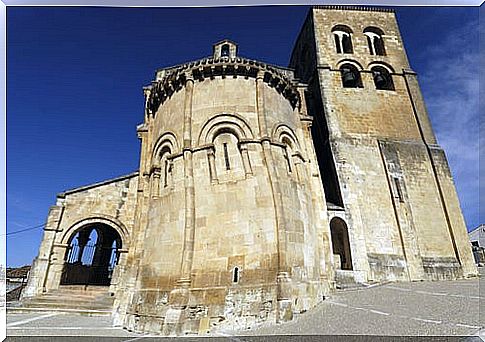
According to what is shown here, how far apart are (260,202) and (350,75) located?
14.8 meters

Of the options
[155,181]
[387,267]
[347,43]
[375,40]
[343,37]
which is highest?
[343,37]

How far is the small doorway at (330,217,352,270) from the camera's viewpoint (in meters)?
13.7

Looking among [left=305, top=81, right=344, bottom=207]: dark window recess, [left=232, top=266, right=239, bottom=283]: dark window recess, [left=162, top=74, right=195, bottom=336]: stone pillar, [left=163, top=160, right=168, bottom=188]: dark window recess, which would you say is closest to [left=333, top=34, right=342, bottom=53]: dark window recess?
[left=305, top=81, right=344, bottom=207]: dark window recess

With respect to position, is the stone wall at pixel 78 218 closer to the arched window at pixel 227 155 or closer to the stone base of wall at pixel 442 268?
the arched window at pixel 227 155

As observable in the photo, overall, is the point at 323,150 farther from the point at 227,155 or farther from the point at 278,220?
the point at 278,220

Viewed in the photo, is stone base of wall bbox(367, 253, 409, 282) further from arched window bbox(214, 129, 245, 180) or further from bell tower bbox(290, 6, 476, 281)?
arched window bbox(214, 129, 245, 180)

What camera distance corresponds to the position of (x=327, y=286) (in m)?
10.3

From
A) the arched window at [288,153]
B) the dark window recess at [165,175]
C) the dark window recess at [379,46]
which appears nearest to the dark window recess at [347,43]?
the dark window recess at [379,46]

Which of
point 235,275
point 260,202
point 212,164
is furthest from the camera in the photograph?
point 212,164

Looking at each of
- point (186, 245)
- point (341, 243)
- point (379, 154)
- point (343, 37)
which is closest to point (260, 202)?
point (186, 245)

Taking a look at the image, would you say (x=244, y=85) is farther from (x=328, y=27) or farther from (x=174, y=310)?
(x=328, y=27)

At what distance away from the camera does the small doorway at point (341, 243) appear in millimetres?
13669

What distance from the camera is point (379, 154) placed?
16.1m

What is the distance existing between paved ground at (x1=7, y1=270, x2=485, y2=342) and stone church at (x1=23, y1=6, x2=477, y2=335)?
2.27 feet
